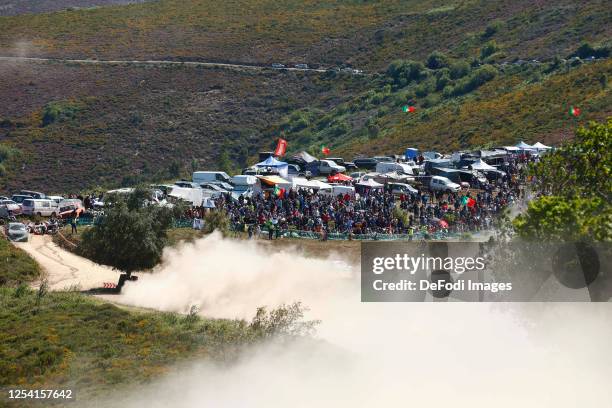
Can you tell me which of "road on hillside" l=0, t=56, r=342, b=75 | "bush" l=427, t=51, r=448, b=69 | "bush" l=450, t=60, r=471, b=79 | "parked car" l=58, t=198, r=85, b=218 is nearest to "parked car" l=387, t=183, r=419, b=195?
"parked car" l=58, t=198, r=85, b=218

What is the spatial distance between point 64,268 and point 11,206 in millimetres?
11395

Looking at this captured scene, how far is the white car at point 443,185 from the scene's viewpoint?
67.4 m

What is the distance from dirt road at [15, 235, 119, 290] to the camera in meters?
53.0

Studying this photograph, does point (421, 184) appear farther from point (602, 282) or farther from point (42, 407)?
point (42, 407)

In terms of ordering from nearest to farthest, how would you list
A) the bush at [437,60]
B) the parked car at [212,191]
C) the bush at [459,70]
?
1. the parked car at [212,191]
2. the bush at [459,70]
3. the bush at [437,60]

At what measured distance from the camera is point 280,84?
13912 centimetres

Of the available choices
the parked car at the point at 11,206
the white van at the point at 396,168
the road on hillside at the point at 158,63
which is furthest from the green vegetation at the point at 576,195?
the road on hillside at the point at 158,63

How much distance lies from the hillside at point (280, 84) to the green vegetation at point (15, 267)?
48.4 metres

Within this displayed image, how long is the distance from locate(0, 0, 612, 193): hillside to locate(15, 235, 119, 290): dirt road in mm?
45422

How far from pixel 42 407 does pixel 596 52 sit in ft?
317

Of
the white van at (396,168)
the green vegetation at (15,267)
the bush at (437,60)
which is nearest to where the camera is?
the green vegetation at (15,267)

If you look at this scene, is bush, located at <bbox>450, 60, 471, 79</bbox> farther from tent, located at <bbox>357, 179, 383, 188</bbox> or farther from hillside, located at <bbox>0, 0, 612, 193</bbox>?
tent, located at <bbox>357, 179, 383, 188</bbox>

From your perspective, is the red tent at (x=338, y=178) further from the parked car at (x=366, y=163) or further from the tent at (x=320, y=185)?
the parked car at (x=366, y=163)

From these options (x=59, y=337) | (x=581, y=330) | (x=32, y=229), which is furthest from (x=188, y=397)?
(x=32, y=229)
